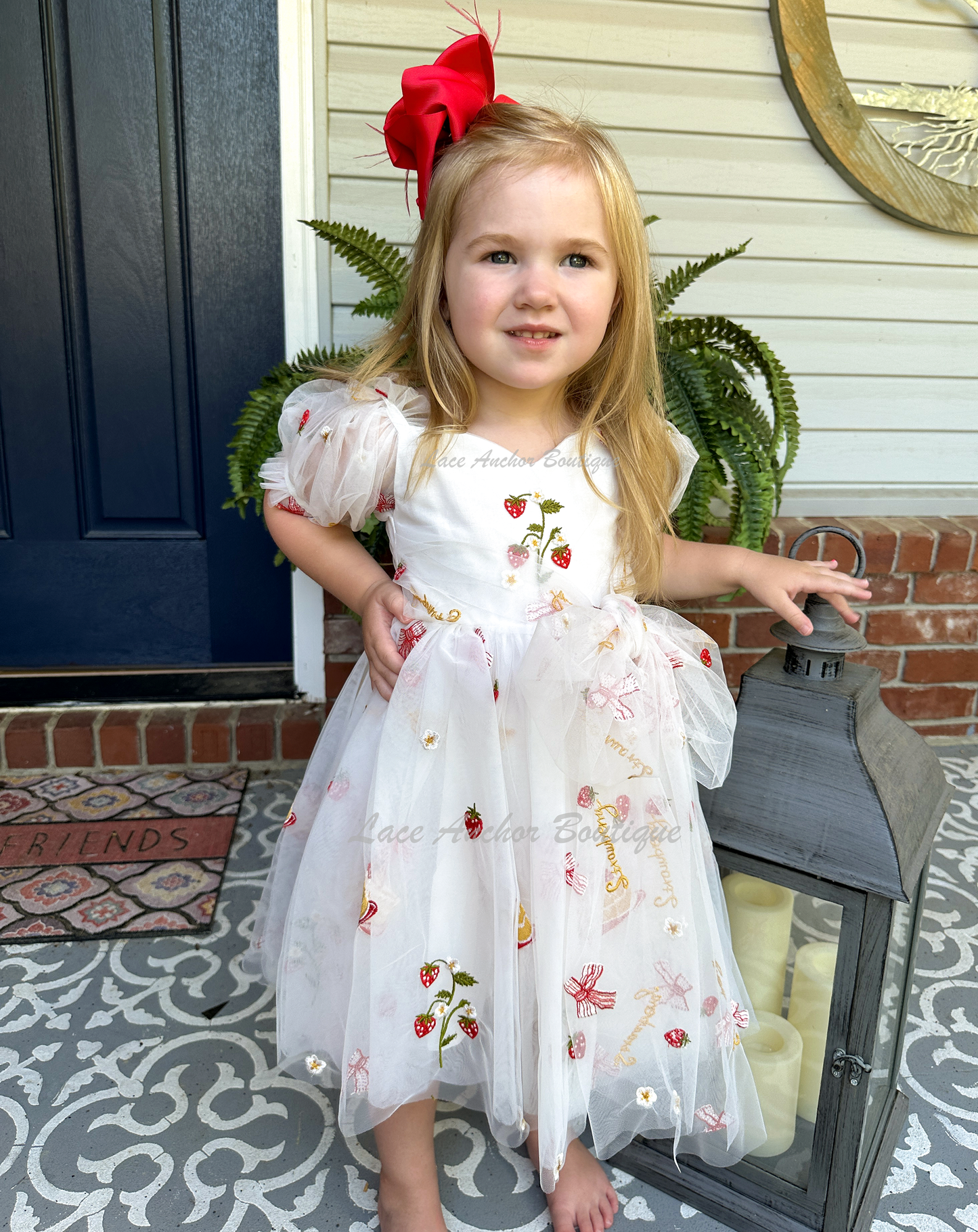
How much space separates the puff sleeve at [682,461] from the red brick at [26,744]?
1686mm

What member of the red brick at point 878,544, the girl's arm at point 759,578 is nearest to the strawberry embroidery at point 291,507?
the girl's arm at point 759,578

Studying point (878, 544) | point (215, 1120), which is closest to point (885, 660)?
point (878, 544)

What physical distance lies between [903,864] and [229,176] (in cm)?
200

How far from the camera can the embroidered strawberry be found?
1076 mm

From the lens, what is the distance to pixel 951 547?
2305 mm

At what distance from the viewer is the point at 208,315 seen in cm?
214

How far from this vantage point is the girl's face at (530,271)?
3.44 feet

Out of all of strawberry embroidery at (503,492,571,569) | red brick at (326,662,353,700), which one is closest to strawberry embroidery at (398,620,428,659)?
strawberry embroidery at (503,492,571,569)

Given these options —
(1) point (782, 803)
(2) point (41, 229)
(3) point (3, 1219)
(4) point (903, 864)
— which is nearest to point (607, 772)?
(1) point (782, 803)

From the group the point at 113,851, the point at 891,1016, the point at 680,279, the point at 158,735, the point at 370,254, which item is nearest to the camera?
the point at 891,1016

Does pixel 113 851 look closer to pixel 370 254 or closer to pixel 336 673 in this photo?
pixel 336 673

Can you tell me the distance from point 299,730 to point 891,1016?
5.09ft

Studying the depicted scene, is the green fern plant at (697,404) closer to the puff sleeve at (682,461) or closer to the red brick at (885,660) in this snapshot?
the puff sleeve at (682,461)

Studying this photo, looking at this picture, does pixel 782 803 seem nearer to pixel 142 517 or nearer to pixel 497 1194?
pixel 497 1194
